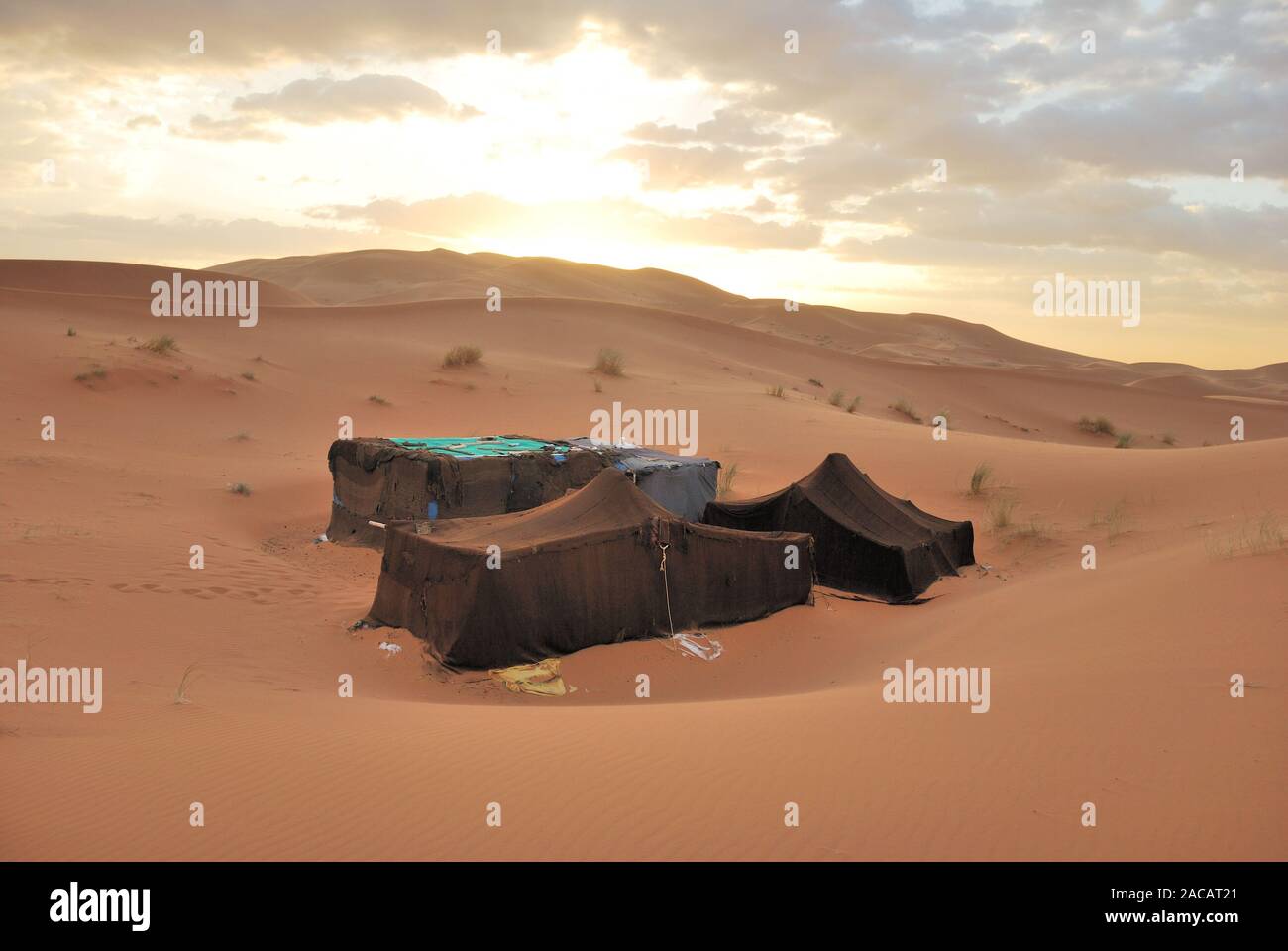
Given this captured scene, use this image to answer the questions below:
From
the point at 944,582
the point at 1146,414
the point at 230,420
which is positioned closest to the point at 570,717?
the point at 944,582

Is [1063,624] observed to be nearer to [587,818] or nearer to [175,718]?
[587,818]

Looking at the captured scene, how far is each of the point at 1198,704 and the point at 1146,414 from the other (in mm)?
44725

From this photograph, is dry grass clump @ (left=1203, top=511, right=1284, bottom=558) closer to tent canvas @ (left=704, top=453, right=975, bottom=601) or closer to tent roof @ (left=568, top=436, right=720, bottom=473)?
tent canvas @ (left=704, top=453, right=975, bottom=601)

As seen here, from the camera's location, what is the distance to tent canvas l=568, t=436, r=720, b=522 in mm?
14922

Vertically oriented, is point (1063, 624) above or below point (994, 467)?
below

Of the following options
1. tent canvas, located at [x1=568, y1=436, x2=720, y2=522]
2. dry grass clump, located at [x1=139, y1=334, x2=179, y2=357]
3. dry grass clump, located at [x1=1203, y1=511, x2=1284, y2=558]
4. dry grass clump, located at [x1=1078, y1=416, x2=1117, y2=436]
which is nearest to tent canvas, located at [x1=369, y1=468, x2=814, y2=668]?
tent canvas, located at [x1=568, y1=436, x2=720, y2=522]

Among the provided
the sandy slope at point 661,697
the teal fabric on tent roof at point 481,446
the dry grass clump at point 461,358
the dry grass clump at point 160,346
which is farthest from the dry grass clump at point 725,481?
the dry grass clump at point 160,346

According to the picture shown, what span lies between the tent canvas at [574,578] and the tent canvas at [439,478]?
2.82 metres

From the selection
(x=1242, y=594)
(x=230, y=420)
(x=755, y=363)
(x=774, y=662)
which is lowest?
(x=774, y=662)

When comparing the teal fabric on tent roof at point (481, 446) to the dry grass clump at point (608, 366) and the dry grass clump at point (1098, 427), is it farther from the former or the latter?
the dry grass clump at point (1098, 427)

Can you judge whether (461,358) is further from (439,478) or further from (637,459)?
(439,478)

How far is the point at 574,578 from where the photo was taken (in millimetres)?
9422

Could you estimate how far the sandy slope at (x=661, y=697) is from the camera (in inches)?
186
